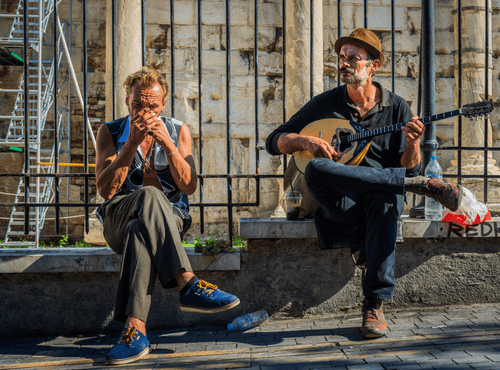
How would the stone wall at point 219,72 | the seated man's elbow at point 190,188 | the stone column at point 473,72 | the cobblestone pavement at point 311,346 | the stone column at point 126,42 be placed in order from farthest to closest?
1. the stone wall at point 219,72
2. the stone column at point 473,72
3. the stone column at point 126,42
4. the seated man's elbow at point 190,188
5. the cobblestone pavement at point 311,346

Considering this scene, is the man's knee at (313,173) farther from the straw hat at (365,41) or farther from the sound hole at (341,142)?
the straw hat at (365,41)

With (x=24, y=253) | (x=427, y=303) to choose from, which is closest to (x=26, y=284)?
(x=24, y=253)

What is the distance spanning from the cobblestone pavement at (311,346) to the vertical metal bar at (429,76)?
1.12 m

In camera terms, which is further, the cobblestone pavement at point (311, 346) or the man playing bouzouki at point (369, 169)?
the man playing bouzouki at point (369, 169)

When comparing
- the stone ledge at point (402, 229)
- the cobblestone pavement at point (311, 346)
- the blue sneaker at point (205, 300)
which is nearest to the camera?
the cobblestone pavement at point (311, 346)

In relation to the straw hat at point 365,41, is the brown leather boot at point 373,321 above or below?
below

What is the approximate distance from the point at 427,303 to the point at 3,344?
2.74 m

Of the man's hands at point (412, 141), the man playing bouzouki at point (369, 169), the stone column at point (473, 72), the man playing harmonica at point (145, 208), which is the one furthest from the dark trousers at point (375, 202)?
the stone column at point (473, 72)

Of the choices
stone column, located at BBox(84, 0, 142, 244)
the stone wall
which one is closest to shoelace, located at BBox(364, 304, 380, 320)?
stone column, located at BBox(84, 0, 142, 244)

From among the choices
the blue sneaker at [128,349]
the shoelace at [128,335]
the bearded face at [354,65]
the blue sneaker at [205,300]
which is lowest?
the blue sneaker at [128,349]

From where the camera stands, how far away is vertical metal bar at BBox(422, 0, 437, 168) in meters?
3.16

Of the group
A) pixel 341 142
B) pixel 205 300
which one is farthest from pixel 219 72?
pixel 205 300

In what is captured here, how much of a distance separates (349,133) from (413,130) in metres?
0.39

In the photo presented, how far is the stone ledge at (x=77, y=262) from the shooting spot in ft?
9.33
